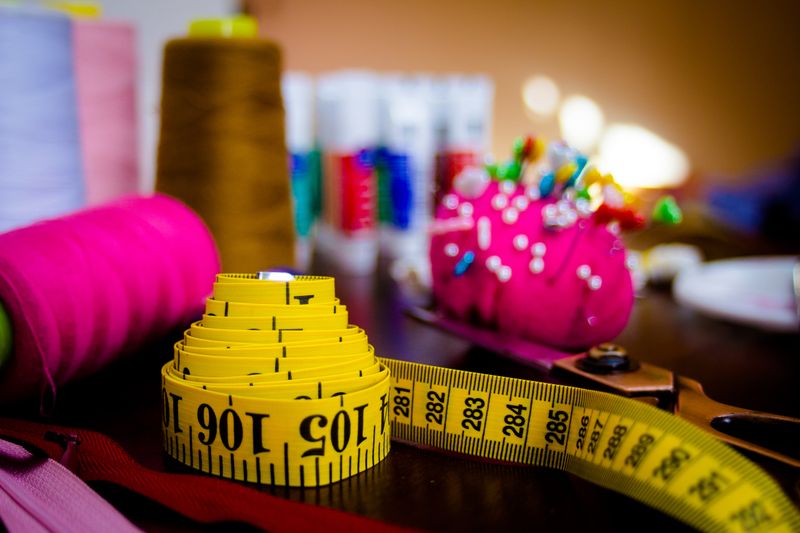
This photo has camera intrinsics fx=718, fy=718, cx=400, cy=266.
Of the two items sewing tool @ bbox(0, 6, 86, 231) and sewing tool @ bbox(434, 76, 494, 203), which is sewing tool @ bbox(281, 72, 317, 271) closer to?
sewing tool @ bbox(434, 76, 494, 203)

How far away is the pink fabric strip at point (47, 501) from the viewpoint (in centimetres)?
43

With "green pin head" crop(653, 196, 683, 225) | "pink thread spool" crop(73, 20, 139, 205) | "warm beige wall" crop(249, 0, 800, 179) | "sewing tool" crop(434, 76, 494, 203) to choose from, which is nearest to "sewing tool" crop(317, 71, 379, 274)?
"sewing tool" crop(434, 76, 494, 203)

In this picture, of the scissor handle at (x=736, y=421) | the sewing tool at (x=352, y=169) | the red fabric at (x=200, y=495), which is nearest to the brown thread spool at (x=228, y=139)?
the sewing tool at (x=352, y=169)

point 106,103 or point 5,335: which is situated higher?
point 106,103

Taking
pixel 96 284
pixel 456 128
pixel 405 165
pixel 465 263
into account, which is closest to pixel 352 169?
pixel 405 165

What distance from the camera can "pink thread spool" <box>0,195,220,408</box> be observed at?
55cm

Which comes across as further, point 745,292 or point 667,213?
point 745,292

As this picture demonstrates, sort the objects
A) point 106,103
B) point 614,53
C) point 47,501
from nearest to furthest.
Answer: point 47,501 → point 106,103 → point 614,53

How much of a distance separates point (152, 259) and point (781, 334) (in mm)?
739

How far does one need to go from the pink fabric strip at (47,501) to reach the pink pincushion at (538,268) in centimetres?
40

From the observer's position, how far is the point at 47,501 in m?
0.45

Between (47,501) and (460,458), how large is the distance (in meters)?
0.28

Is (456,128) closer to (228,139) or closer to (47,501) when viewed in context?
(228,139)

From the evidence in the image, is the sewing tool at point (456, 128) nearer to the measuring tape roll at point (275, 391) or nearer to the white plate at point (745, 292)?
the white plate at point (745, 292)
